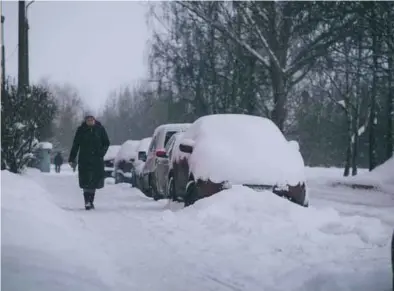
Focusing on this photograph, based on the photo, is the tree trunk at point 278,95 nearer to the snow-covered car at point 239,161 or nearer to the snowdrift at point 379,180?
the snowdrift at point 379,180

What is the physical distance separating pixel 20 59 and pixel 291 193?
50.9ft

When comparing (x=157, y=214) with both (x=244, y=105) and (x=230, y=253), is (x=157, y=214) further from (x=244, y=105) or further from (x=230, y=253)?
(x=244, y=105)

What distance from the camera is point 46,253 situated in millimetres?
5062

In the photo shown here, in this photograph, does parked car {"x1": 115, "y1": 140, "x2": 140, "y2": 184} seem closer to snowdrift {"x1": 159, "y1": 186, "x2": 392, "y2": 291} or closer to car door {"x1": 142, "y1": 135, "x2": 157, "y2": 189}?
car door {"x1": 142, "y1": 135, "x2": 157, "y2": 189}

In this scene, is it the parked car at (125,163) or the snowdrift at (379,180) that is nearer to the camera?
the snowdrift at (379,180)

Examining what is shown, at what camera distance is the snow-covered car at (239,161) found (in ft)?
28.8

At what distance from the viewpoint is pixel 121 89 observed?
312 ft

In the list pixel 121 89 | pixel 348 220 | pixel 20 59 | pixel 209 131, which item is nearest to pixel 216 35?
pixel 20 59

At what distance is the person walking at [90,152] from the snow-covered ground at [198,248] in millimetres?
981

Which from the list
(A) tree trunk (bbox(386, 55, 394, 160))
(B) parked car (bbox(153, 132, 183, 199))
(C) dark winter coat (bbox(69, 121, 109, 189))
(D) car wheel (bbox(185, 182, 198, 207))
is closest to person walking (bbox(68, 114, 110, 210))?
(C) dark winter coat (bbox(69, 121, 109, 189))

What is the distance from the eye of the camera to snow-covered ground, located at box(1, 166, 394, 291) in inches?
187

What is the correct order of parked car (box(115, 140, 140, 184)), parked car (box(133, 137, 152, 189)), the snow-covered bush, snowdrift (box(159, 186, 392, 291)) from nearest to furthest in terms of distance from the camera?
snowdrift (box(159, 186, 392, 291)) < parked car (box(133, 137, 152, 189)) < the snow-covered bush < parked car (box(115, 140, 140, 184))

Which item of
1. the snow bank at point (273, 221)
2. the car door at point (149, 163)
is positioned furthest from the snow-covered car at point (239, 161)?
the car door at point (149, 163)

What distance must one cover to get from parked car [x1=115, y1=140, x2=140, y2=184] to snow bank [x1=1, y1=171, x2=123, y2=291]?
45.5ft
